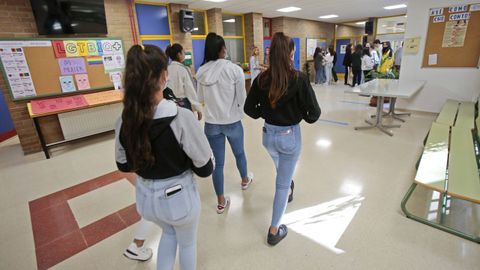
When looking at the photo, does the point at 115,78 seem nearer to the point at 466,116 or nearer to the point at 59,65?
the point at 59,65

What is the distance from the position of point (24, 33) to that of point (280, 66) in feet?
14.4

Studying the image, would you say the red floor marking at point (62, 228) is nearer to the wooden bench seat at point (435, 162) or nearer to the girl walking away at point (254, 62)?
the wooden bench seat at point (435, 162)

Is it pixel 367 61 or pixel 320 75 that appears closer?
pixel 367 61

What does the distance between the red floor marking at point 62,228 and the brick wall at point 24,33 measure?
6.71 ft

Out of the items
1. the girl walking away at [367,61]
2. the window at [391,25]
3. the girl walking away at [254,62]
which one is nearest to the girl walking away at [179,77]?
the girl walking away at [254,62]

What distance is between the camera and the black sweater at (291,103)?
1.50m

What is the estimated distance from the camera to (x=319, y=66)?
9.33 meters

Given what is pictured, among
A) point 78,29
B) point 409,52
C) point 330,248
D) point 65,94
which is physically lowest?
point 330,248

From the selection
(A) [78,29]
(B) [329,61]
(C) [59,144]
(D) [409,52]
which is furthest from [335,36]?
(C) [59,144]

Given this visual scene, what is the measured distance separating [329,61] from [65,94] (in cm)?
839

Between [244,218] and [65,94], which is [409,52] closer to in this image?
[244,218]

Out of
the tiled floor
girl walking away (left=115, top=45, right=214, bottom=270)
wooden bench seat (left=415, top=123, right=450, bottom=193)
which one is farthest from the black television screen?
wooden bench seat (left=415, top=123, right=450, bottom=193)

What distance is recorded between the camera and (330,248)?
1804 mm

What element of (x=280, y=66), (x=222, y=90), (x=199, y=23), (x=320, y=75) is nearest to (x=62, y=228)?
(x=222, y=90)
